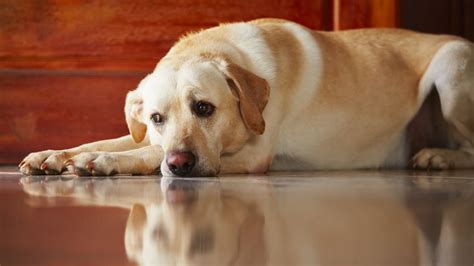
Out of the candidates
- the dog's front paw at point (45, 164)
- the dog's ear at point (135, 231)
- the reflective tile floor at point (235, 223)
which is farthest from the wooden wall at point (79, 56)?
the dog's ear at point (135, 231)

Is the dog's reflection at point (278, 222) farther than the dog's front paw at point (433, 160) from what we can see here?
No

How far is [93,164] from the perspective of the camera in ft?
8.60

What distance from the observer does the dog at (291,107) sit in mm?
2764

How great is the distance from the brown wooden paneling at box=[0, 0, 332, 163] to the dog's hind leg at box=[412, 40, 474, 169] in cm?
95

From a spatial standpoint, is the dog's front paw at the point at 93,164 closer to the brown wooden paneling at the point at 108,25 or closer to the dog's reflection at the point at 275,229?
the dog's reflection at the point at 275,229

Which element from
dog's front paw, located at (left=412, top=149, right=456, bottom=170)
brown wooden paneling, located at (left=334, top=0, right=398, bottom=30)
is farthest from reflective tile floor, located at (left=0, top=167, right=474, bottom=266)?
brown wooden paneling, located at (left=334, top=0, right=398, bottom=30)

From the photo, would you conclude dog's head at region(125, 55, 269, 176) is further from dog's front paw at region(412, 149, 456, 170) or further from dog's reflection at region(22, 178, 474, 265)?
dog's front paw at region(412, 149, 456, 170)

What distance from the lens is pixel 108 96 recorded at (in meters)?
3.90

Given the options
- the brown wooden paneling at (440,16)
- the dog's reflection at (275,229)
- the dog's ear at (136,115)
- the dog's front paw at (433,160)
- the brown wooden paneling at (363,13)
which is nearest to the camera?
the dog's reflection at (275,229)

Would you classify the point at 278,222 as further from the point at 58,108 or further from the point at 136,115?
the point at 58,108

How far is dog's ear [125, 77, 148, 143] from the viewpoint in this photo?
3.08 metres

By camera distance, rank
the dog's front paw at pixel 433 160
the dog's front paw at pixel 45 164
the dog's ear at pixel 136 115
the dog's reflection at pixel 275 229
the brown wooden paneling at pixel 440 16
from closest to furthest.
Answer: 1. the dog's reflection at pixel 275 229
2. the dog's front paw at pixel 45 164
3. the dog's ear at pixel 136 115
4. the dog's front paw at pixel 433 160
5. the brown wooden paneling at pixel 440 16

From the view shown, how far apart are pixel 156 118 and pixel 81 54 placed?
1192 mm

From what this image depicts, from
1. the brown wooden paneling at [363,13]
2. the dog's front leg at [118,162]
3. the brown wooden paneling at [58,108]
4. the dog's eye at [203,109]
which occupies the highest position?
the brown wooden paneling at [363,13]
